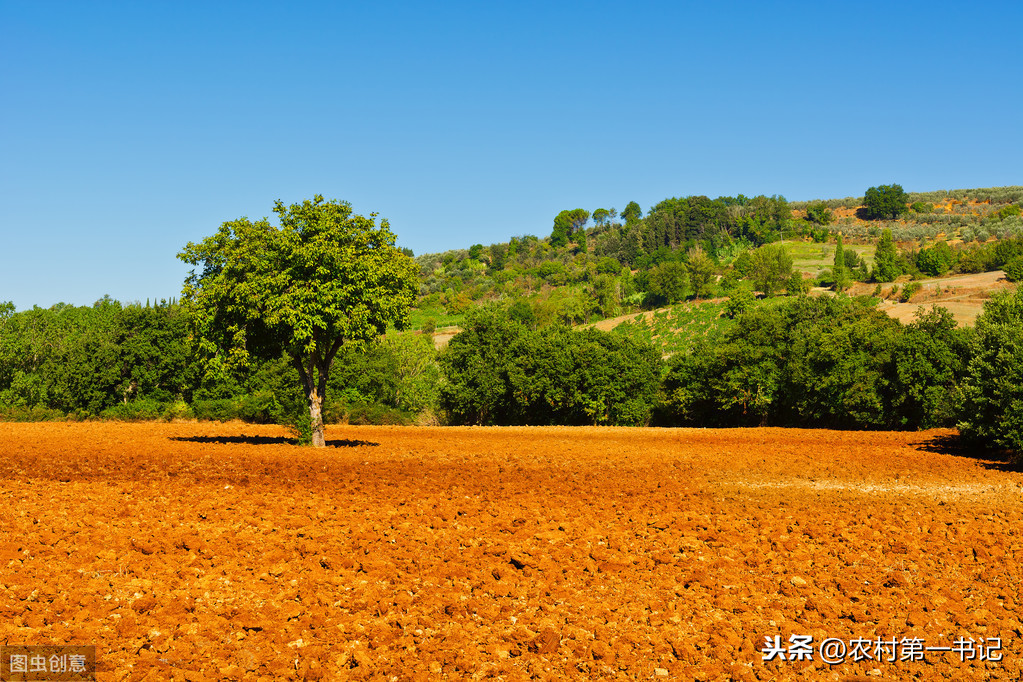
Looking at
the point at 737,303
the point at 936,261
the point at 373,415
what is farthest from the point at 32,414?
the point at 936,261

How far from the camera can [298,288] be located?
106ft

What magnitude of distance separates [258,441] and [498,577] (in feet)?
100

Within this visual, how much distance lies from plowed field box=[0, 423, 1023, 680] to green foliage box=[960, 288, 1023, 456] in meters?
12.5

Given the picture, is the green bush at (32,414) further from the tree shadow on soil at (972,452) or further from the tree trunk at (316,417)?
the tree shadow on soil at (972,452)

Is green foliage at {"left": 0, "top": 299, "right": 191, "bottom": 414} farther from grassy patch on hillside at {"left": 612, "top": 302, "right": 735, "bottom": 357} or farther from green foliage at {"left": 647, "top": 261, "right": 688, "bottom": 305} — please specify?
green foliage at {"left": 647, "top": 261, "right": 688, "bottom": 305}

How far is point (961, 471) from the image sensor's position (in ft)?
99.9

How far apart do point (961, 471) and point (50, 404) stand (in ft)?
242

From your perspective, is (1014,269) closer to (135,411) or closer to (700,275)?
(700,275)

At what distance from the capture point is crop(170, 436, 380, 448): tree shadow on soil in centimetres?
3849

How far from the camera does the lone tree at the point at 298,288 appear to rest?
32.1 metres

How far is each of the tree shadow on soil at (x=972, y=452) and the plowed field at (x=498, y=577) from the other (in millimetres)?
11095

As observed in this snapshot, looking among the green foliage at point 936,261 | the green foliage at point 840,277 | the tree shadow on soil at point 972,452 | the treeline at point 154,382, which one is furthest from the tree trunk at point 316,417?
the green foliage at point 936,261

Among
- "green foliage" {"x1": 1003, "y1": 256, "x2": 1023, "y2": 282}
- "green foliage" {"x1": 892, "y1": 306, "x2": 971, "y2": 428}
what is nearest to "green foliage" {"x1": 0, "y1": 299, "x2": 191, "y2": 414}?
"green foliage" {"x1": 892, "y1": 306, "x2": 971, "y2": 428}

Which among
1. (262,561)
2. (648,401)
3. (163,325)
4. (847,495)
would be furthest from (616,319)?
(262,561)
